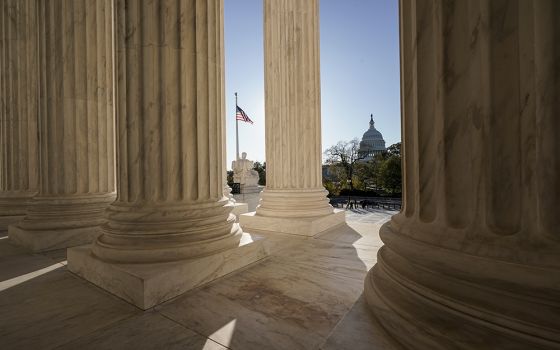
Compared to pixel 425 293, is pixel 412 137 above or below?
above

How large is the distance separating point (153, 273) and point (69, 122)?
62.3 feet

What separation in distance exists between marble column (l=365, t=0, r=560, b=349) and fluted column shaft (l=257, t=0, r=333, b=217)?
20497 mm

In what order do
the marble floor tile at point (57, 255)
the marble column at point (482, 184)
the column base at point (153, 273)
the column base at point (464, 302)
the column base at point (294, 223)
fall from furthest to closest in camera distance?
the column base at point (294, 223) → the marble floor tile at point (57, 255) → the column base at point (153, 273) → the marble column at point (482, 184) → the column base at point (464, 302)

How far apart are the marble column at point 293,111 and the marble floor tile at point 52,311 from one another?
17116 millimetres

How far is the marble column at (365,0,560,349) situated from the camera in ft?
21.9

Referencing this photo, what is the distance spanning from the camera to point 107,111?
25969mm

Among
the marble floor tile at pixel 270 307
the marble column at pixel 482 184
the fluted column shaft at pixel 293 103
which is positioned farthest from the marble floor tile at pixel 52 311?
the fluted column shaft at pixel 293 103

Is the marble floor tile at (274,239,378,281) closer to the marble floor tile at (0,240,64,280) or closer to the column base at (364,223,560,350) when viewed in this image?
the column base at (364,223,560,350)

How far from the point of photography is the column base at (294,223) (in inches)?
1016

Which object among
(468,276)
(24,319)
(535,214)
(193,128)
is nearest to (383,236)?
(468,276)

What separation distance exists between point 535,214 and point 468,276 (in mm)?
2235

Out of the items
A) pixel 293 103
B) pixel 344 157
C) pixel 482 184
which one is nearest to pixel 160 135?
pixel 482 184

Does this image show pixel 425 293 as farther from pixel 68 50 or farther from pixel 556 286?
pixel 68 50

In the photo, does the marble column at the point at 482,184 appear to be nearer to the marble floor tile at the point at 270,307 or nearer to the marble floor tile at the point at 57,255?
the marble floor tile at the point at 270,307
